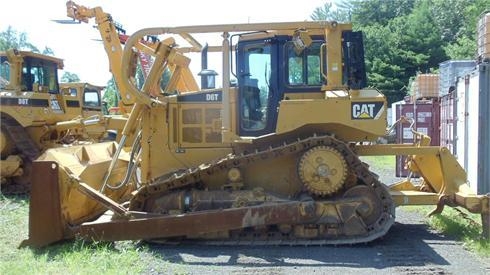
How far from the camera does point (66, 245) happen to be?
7.32 metres

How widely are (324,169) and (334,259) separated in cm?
124

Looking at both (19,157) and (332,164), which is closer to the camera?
(332,164)

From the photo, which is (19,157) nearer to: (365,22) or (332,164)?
(332,164)

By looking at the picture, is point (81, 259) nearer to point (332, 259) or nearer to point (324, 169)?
point (332, 259)

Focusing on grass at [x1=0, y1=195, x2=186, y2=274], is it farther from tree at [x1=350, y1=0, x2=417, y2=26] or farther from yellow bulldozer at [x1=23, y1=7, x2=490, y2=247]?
tree at [x1=350, y1=0, x2=417, y2=26]

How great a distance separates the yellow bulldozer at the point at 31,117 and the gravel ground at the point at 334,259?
18.5 ft

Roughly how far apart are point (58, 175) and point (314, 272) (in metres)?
3.44

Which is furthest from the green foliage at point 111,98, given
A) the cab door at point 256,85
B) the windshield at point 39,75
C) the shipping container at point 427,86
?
the cab door at point 256,85

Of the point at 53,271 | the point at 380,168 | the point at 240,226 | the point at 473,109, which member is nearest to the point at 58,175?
the point at 53,271

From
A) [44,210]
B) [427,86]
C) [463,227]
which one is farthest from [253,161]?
[427,86]

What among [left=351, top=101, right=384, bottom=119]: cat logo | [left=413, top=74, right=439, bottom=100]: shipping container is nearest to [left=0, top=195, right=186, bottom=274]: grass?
[left=351, top=101, right=384, bottom=119]: cat logo

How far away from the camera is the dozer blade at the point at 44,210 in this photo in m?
7.22

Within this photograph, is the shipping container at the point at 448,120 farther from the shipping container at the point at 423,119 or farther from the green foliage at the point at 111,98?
the green foliage at the point at 111,98

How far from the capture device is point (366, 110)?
25.2ft
